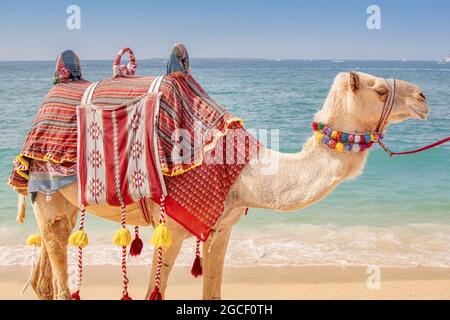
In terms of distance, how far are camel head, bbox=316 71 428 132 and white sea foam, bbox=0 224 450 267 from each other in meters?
3.48

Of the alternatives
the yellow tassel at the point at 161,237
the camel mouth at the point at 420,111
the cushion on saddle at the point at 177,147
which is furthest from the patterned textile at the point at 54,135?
the camel mouth at the point at 420,111

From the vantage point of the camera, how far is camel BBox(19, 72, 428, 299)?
3.36 m

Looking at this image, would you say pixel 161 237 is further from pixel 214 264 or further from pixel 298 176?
pixel 298 176

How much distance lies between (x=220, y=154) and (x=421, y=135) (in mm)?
14136

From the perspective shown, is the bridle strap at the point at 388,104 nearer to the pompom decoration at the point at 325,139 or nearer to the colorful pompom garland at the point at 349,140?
the colorful pompom garland at the point at 349,140

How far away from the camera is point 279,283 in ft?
19.6

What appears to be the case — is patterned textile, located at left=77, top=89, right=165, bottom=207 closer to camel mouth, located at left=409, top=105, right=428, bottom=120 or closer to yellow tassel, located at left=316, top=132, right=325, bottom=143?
yellow tassel, located at left=316, top=132, right=325, bottom=143

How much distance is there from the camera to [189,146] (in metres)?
3.54

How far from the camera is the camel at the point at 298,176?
11.0 ft

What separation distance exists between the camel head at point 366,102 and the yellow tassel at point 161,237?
3.57 feet

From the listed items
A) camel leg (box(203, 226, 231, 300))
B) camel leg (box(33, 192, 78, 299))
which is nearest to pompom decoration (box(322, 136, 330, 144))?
camel leg (box(203, 226, 231, 300))

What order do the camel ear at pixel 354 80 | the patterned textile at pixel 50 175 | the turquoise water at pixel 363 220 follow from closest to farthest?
the camel ear at pixel 354 80
the patterned textile at pixel 50 175
the turquoise water at pixel 363 220
